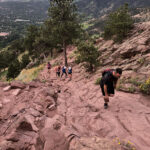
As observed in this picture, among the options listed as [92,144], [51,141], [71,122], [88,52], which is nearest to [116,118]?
[71,122]

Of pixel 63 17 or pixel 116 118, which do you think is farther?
pixel 63 17

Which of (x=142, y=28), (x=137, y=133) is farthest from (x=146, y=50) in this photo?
(x=137, y=133)

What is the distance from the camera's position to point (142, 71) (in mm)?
8328

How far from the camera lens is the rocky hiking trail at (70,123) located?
324 centimetres

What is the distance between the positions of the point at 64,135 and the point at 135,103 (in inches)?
158

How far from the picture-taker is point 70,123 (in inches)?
177

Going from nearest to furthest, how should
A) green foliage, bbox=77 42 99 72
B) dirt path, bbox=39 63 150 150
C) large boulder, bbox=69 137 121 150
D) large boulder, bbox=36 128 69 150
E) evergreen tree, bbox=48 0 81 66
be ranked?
large boulder, bbox=69 137 121 150
large boulder, bbox=36 128 69 150
dirt path, bbox=39 63 150 150
green foliage, bbox=77 42 99 72
evergreen tree, bbox=48 0 81 66

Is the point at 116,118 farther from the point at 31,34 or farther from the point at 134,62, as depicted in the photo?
the point at 31,34

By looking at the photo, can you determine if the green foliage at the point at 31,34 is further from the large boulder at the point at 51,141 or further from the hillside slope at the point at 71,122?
the large boulder at the point at 51,141

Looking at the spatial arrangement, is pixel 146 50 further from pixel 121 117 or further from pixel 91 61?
pixel 121 117

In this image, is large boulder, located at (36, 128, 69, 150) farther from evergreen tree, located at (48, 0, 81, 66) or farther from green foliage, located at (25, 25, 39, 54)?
green foliage, located at (25, 25, 39, 54)

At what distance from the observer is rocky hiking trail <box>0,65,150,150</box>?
3.24 meters

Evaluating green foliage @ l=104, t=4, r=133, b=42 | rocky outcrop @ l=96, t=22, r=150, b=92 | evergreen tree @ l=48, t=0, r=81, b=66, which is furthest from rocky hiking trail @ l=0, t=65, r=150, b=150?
green foliage @ l=104, t=4, r=133, b=42

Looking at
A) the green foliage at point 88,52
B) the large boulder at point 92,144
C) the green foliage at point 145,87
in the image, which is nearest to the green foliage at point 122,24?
the green foliage at point 88,52
